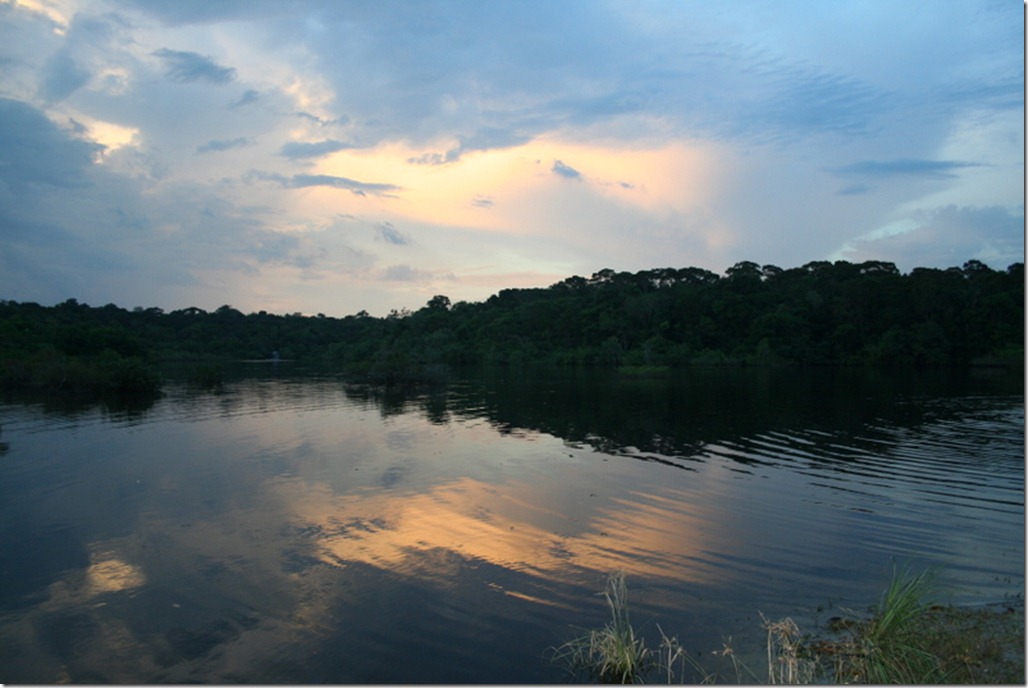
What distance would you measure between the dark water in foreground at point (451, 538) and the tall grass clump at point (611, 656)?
11.1 inches

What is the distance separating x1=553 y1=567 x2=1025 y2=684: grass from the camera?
5.95m

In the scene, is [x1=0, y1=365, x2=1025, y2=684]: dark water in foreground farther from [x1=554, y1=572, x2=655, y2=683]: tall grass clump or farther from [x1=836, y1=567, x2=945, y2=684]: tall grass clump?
[x1=836, y1=567, x2=945, y2=684]: tall grass clump

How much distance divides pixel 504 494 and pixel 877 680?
33.6 feet

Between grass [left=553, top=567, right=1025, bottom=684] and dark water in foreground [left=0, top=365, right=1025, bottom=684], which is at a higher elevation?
grass [left=553, top=567, right=1025, bottom=684]

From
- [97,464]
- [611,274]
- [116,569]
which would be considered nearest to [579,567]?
[116,569]

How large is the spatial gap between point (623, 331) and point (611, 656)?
301ft

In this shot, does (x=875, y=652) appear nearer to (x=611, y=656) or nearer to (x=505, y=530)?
(x=611, y=656)

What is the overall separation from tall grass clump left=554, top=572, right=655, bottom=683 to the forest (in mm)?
42678

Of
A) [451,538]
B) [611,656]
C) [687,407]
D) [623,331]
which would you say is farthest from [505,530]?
[623,331]

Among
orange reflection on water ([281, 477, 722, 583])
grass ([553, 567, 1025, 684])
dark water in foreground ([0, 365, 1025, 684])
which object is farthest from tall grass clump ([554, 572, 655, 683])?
orange reflection on water ([281, 477, 722, 583])

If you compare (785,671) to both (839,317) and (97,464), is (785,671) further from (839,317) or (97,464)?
(839,317)

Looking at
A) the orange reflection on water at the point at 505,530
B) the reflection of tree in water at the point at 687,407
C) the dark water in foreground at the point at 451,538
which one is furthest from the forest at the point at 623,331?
the orange reflection on water at the point at 505,530

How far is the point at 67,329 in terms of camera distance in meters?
54.1

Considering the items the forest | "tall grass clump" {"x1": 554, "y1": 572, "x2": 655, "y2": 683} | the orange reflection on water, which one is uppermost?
the forest
